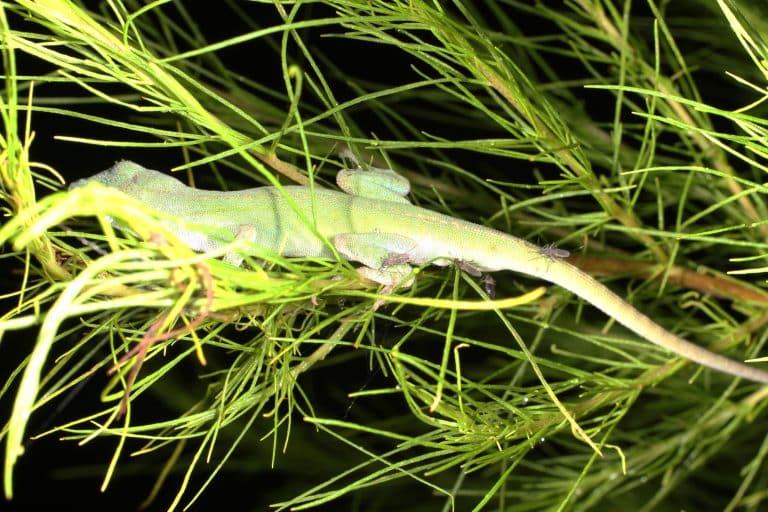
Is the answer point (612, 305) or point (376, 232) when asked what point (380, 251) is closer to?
point (376, 232)

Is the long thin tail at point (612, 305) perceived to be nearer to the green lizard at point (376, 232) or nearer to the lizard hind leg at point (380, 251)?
the green lizard at point (376, 232)

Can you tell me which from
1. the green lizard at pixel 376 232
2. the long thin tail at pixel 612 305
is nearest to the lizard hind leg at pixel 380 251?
the green lizard at pixel 376 232

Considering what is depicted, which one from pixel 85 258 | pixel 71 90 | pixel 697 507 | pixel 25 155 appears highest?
pixel 25 155

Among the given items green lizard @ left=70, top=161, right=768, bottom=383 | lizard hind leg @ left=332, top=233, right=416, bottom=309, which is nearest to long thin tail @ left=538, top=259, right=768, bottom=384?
green lizard @ left=70, top=161, right=768, bottom=383

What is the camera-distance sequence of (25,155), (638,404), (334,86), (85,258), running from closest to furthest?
(25,155) → (85,258) → (638,404) → (334,86)

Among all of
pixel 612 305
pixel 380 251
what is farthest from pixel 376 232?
pixel 612 305

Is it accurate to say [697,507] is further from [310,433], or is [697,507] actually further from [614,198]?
[614,198]

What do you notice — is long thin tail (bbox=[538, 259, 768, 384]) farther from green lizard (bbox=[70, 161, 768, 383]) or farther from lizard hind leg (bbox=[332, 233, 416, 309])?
lizard hind leg (bbox=[332, 233, 416, 309])

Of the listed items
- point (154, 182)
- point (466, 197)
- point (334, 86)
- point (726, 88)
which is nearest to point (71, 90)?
point (334, 86)
